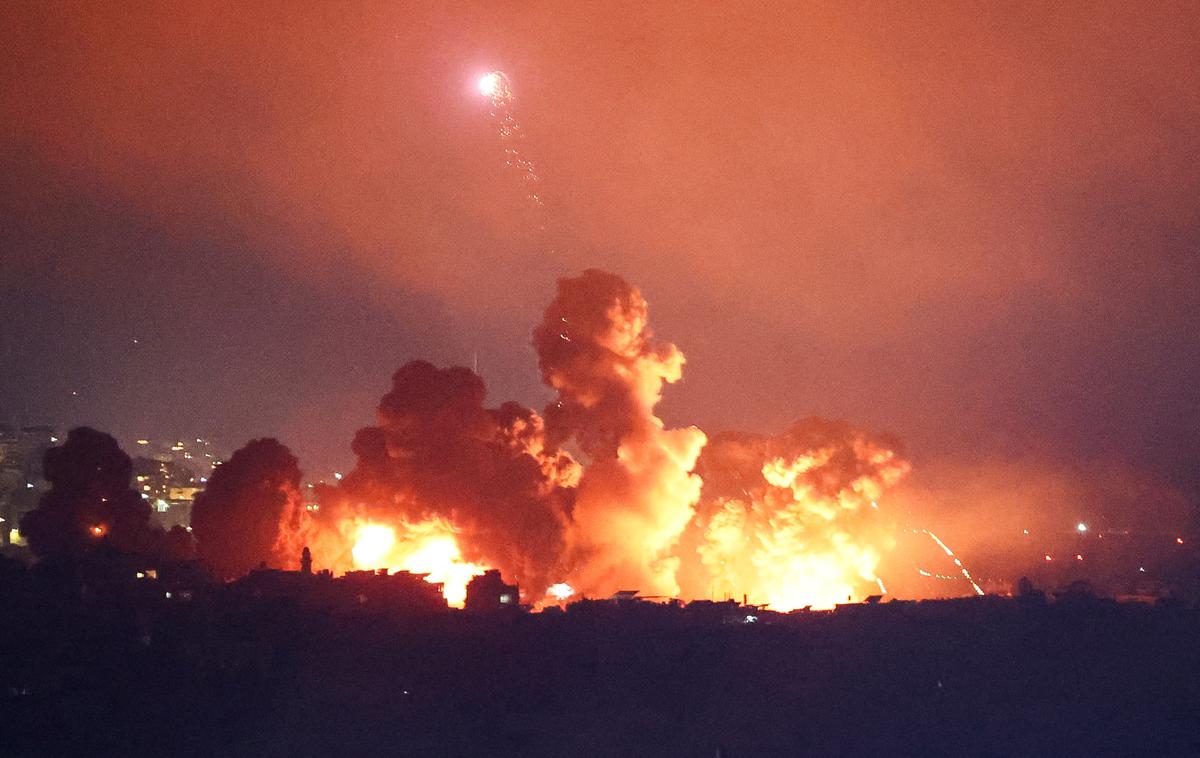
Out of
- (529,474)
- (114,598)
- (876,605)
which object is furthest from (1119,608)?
(114,598)

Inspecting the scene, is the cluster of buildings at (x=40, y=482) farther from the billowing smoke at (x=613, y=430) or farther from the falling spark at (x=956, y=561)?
the falling spark at (x=956, y=561)

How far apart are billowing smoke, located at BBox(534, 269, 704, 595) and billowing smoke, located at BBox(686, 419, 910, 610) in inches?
151

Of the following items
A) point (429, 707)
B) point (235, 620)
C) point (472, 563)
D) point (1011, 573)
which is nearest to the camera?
point (429, 707)

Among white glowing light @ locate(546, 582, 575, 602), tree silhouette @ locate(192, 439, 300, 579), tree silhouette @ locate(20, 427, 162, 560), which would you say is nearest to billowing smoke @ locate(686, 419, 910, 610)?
white glowing light @ locate(546, 582, 575, 602)

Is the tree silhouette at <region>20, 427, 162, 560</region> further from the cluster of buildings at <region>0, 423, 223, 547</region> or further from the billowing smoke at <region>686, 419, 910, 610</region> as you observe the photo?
the billowing smoke at <region>686, 419, 910, 610</region>

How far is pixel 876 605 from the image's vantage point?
49.1 meters

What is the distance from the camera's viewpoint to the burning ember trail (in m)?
53.2

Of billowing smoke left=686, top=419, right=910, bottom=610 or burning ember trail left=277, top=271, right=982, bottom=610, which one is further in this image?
billowing smoke left=686, top=419, right=910, bottom=610

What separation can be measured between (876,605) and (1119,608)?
32.2ft

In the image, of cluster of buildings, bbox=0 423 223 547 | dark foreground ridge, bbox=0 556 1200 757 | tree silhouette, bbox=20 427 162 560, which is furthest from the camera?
cluster of buildings, bbox=0 423 223 547

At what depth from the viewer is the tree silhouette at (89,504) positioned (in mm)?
52094

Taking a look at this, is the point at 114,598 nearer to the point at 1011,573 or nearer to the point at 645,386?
the point at 645,386

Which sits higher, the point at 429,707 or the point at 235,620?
the point at 235,620

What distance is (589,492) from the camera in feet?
183
